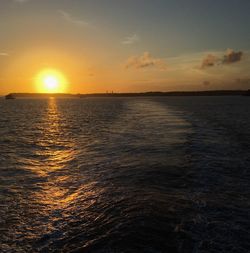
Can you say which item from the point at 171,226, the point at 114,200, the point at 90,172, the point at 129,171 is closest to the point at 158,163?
the point at 129,171

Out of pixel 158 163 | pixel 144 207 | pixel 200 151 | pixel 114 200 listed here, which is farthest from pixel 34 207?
pixel 200 151

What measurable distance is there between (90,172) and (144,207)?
563 centimetres

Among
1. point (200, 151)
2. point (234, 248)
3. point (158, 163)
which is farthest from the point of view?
point (200, 151)

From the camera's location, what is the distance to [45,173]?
14.9m

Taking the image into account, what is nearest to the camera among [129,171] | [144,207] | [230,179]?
[144,207]

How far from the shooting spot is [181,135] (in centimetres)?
2628

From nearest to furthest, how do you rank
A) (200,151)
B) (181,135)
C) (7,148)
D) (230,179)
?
1. (230,179)
2. (200,151)
3. (7,148)
4. (181,135)

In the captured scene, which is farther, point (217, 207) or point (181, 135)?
point (181, 135)

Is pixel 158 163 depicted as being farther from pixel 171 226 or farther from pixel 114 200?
pixel 171 226

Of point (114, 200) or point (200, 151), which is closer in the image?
point (114, 200)

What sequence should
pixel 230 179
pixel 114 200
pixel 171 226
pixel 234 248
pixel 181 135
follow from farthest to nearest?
1. pixel 181 135
2. pixel 230 179
3. pixel 114 200
4. pixel 171 226
5. pixel 234 248

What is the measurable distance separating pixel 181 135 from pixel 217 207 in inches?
657

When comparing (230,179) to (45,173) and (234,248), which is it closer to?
(234,248)

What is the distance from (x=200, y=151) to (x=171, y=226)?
1142 cm
